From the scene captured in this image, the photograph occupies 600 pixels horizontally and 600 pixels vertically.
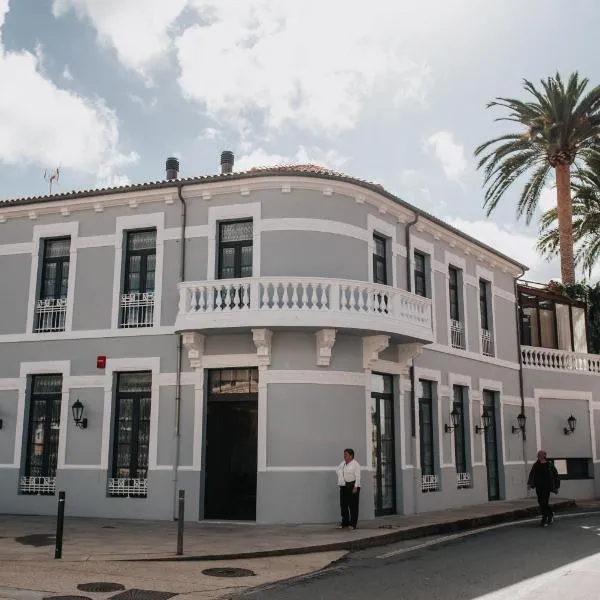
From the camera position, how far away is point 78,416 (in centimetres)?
1700

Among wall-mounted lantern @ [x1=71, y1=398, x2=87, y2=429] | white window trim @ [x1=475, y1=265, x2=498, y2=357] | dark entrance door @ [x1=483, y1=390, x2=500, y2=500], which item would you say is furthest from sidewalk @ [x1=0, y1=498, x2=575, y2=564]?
white window trim @ [x1=475, y1=265, x2=498, y2=357]

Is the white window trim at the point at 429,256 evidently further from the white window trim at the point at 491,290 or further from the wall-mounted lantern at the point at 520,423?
the wall-mounted lantern at the point at 520,423

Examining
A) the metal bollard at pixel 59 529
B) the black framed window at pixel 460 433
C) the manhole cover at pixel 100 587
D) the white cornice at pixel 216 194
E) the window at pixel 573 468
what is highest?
the white cornice at pixel 216 194

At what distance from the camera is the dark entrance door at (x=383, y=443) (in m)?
17.0

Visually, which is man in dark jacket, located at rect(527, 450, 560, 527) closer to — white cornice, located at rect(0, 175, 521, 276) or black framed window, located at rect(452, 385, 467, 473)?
black framed window, located at rect(452, 385, 467, 473)

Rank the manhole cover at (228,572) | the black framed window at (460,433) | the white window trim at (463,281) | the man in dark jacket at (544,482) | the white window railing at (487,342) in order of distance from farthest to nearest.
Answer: the white window railing at (487,342) → the white window trim at (463,281) → the black framed window at (460,433) → the man in dark jacket at (544,482) → the manhole cover at (228,572)

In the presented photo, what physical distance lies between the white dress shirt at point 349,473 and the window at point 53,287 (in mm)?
7702

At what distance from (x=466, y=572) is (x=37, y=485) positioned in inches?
431

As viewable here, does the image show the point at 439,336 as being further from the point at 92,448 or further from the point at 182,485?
the point at 92,448

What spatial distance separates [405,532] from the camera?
1409cm

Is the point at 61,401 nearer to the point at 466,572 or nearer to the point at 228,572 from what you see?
the point at 228,572

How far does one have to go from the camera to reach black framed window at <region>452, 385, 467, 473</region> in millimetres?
20438

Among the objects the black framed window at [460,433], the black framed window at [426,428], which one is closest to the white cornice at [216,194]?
the black framed window at [426,428]

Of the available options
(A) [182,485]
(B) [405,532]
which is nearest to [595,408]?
(B) [405,532]
